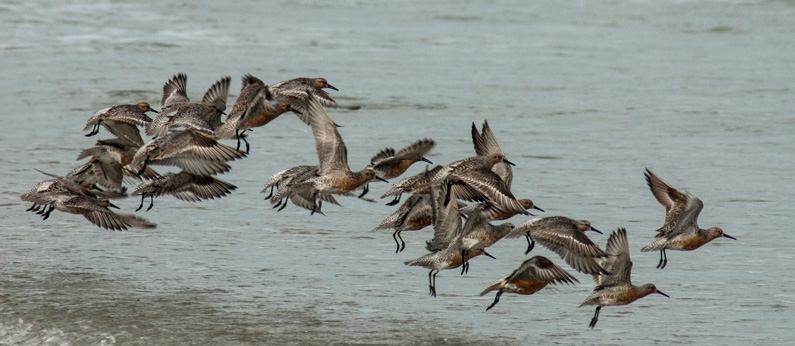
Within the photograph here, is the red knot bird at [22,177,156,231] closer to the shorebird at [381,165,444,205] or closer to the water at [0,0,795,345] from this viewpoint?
the water at [0,0,795,345]

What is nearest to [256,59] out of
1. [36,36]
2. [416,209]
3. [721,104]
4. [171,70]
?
[171,70]

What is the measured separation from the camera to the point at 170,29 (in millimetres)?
20797

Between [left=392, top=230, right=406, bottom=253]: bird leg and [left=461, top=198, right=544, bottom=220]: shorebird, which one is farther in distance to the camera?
[left=392, top=230, right=406, bottom=253]: bird leg

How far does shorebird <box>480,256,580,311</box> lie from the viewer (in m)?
6.70

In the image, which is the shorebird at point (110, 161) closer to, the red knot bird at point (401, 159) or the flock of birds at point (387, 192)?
the flock of birds at point (387, 192)

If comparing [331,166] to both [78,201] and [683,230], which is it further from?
[683,230]

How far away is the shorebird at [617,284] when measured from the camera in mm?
6730

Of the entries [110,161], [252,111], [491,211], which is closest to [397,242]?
[491,211]

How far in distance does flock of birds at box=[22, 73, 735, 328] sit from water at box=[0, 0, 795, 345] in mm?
321

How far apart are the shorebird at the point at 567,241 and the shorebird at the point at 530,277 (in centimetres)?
12

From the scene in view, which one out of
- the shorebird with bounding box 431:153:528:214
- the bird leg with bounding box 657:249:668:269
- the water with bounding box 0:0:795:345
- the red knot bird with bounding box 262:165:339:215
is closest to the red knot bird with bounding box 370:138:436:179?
the shorebird with bounding box 431:153:528:214

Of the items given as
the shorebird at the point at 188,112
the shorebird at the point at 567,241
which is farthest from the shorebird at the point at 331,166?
the shorebird at the point at 567,241

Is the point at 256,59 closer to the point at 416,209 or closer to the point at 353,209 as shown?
the point at 353,209

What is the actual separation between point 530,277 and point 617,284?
0.53 meters
